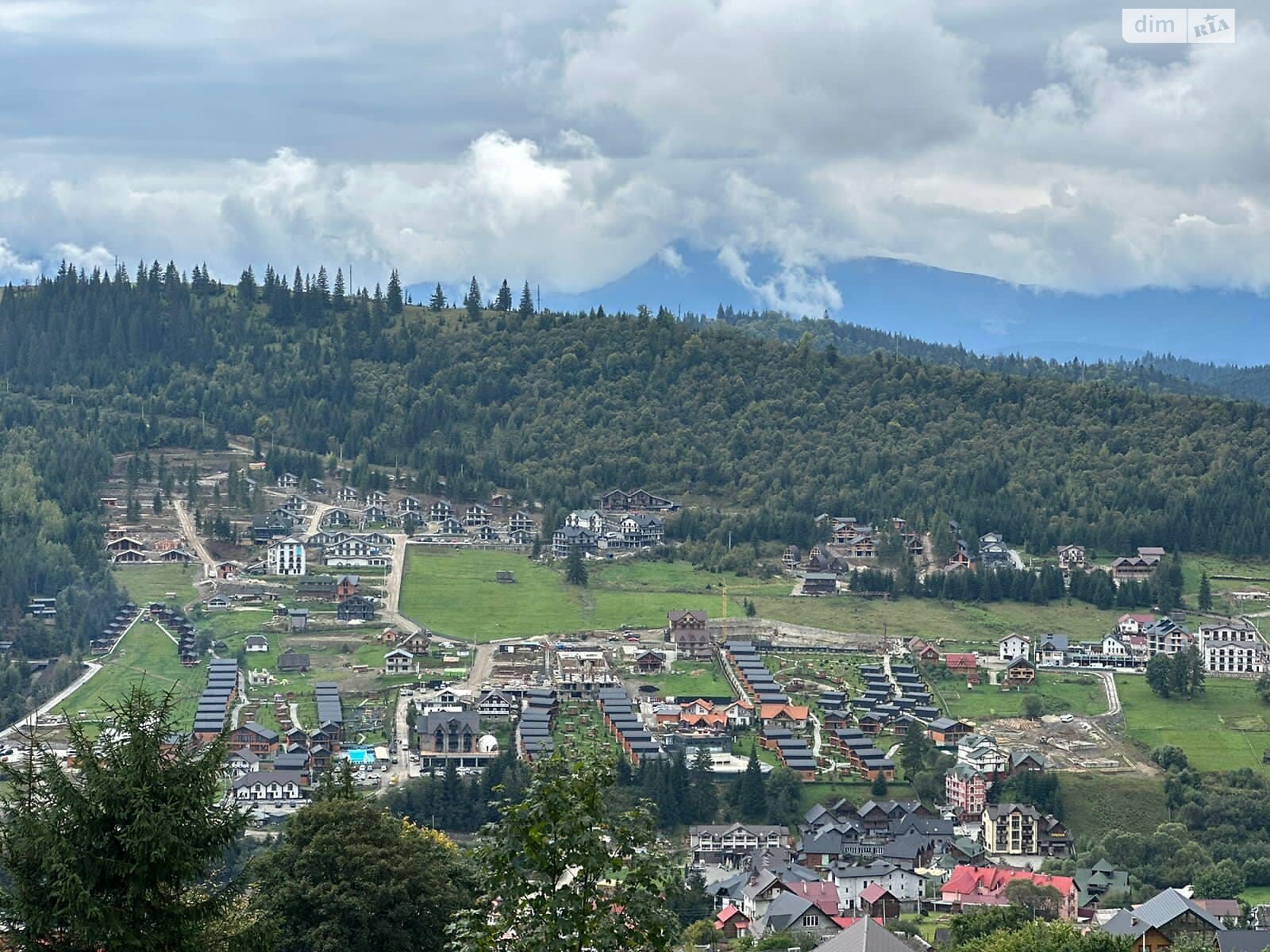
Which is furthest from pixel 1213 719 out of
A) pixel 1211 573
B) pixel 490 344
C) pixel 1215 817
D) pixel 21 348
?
pixel 21 348

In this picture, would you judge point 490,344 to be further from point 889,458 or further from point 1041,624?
point 1041,624

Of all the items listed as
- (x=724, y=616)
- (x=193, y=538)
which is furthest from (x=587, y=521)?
(x=193, y=538)

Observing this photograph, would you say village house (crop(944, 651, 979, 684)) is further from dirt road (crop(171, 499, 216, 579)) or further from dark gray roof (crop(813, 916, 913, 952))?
dark gray roof (crop(813, 916, 913, 952))

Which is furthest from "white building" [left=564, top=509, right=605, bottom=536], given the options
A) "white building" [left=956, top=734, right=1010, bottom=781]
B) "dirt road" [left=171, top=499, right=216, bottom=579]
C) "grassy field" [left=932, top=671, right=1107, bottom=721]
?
"white building" [left=956, top=734, right=1010, bottom=781]

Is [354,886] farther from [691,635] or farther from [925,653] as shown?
[925,653]

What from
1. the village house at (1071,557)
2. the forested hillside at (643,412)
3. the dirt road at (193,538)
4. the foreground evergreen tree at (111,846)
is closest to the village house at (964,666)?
the village house at (1071,557)
